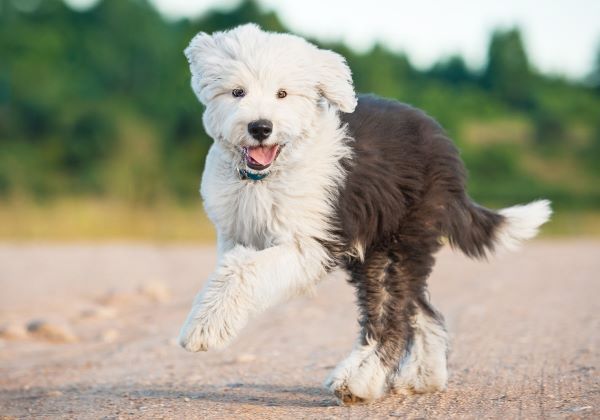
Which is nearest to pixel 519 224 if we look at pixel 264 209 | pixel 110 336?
pixel 264 209

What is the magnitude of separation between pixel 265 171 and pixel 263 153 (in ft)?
0.37

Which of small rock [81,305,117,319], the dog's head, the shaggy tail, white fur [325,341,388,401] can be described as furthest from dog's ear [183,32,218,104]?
small rock [81,305,117,319]

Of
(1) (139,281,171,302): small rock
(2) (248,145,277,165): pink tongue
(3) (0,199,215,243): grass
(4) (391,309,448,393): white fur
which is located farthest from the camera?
(3) (0,199,215,243): grass

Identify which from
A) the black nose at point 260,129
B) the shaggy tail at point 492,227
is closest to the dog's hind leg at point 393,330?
the shaggy tail at point 492,227

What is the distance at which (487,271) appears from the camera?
14203 mm

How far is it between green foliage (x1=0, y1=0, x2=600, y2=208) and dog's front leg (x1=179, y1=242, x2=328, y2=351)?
2025cm

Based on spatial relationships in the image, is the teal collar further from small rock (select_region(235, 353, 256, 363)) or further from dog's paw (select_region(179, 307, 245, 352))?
small rock (select_region(235, 353, 256, 363))

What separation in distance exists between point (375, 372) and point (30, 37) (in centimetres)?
3493

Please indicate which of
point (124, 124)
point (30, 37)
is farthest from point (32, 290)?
point (30, 37)

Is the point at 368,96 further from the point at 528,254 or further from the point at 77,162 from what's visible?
the point at 77,162

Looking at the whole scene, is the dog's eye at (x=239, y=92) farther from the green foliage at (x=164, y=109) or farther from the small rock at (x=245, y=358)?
the green foliage at (x=164, y=109)

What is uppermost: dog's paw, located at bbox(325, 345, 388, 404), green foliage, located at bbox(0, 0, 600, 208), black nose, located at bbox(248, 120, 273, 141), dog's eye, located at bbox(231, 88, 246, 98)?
green foliage, located at bbox(0, 0, 600, 208)

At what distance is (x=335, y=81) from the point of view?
6.09 m

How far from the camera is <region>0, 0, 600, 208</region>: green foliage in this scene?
2972 cm
